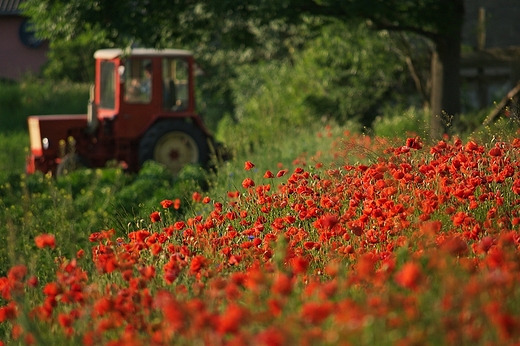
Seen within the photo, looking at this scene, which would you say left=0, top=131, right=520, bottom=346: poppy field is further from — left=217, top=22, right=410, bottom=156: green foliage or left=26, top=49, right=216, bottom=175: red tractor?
left=217, top=22, right=410, bottom=156: green foliage

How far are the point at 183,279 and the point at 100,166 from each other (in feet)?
30.9

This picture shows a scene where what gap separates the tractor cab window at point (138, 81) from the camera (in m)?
14.1

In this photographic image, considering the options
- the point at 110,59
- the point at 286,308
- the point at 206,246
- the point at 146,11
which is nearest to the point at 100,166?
the point at 110,59

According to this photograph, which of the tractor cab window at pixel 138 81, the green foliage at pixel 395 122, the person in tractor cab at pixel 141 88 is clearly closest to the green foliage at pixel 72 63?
the green foliage at pixel 395 122

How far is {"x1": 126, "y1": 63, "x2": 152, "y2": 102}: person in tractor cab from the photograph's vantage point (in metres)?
14.1

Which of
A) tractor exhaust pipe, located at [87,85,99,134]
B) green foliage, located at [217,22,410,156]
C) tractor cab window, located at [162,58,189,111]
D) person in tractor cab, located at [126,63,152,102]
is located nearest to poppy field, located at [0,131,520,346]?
tractor exhaust pipe, located at [87,85,99,134]

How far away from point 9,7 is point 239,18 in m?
23.1

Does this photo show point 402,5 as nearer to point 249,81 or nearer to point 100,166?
point 100,166

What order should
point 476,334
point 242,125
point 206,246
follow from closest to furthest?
point 476,334 < point 206,246 < point 242,125

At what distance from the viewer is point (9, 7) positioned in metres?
33.8

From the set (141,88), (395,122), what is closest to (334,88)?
(395,122)

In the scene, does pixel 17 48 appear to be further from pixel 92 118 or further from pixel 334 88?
pixel 92 118

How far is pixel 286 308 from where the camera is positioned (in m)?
3.27

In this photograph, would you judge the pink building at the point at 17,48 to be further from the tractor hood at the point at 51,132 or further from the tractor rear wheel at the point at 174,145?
the tractor rear wheel at the point at 174,145
